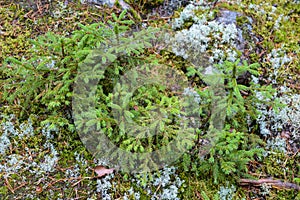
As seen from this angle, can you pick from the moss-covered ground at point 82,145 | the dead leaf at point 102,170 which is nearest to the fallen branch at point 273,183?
the moss-covered ground at point 82,145

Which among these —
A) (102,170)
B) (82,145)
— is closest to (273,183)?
(102,170)

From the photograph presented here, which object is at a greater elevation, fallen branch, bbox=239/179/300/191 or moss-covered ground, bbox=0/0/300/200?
moss-covered ground, bbox=0/0/300/200

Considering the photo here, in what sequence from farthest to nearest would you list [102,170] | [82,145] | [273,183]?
[273,183] < [82,145] < [102,170]

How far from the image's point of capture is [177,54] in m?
4.29

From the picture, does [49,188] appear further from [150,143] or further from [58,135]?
[150,143]

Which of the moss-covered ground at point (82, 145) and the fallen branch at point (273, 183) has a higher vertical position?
the moss-covered ground at point (82, 145)

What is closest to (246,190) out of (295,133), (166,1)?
(295,133)

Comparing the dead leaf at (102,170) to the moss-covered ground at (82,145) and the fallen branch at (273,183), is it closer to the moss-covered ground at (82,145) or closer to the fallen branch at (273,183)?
the moss-covered ground at (82,145)

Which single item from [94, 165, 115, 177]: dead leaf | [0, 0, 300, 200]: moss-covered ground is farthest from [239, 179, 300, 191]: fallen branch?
[94, 165, 115, 177]: dead leaf

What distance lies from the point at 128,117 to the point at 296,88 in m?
2.52

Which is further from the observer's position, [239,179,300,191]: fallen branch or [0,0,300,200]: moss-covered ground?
[239,179,300,191]: fallen branch

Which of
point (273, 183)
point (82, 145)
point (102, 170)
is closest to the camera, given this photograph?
point (102, 170)

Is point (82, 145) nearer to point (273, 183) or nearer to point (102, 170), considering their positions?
point (102, 170)

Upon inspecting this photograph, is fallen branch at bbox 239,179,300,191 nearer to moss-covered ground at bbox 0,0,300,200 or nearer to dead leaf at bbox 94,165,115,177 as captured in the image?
moss-covered ground at bbox 0,0,300,200
